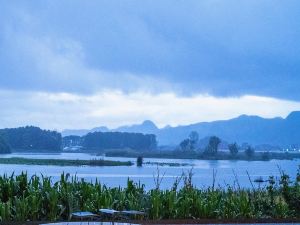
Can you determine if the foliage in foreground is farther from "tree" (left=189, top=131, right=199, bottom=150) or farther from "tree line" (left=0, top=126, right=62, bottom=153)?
"tree" (left=189, top=131, right=199, bottom=150)

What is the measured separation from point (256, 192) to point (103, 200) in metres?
3.51

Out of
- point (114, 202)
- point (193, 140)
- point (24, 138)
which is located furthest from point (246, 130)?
point (114, 202)

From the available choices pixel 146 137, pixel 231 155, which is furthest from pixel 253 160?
pixel 146 137

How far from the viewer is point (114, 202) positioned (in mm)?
9000

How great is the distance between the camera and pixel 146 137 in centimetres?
8975

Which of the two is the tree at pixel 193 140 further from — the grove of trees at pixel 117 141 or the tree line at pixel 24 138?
the tree line at pixel 24 138

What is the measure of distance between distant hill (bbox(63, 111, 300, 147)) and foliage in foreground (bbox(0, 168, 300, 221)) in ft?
392

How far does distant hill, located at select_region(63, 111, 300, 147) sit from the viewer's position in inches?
5438

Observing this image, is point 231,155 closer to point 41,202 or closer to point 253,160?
point 253,160

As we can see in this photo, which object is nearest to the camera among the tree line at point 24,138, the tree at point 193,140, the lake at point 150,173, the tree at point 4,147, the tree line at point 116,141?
the lake at point 150,173

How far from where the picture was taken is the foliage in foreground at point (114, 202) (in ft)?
27.9

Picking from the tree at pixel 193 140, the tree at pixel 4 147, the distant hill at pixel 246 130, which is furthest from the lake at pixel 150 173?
the distant hill at pixel 246 130

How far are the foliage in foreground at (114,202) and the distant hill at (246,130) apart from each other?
392ft

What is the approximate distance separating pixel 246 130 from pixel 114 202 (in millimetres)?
154123
